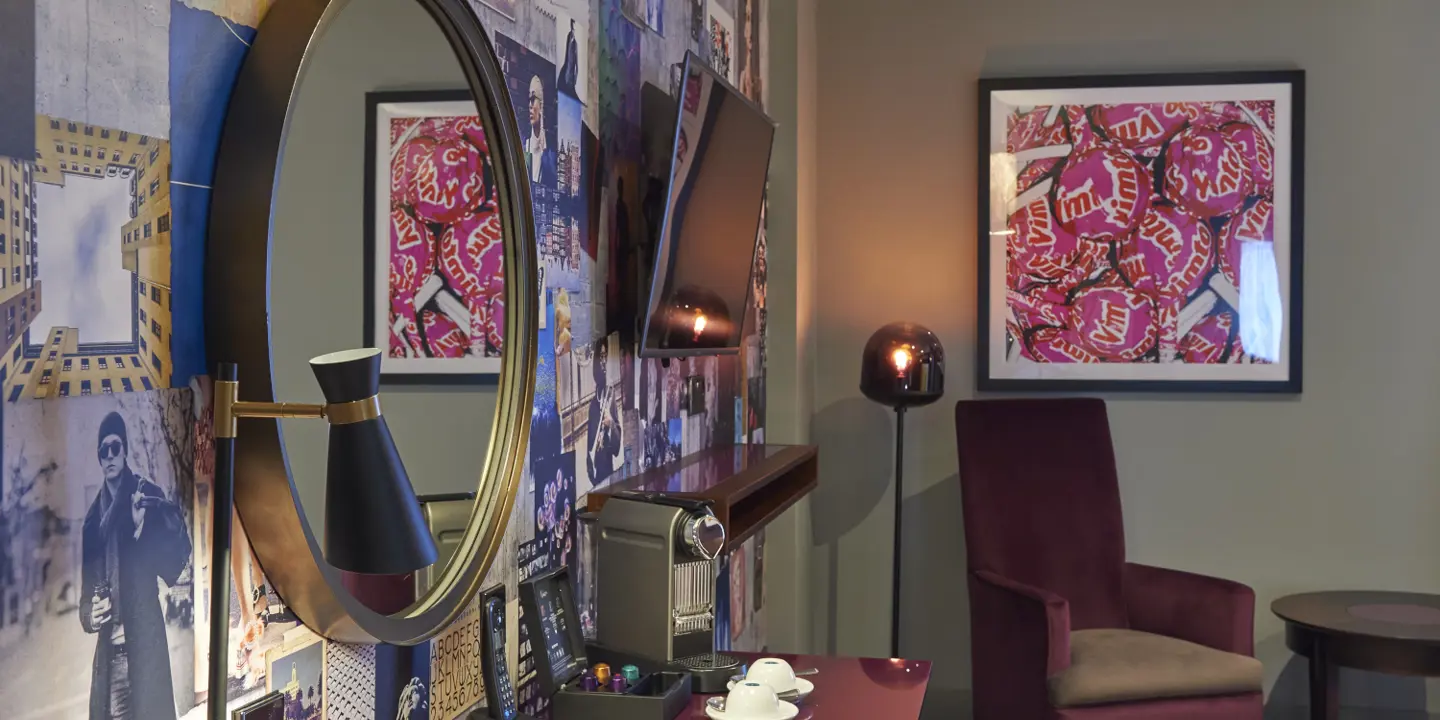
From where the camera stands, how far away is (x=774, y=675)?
1963 millimetres

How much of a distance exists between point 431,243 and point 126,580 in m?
0.59

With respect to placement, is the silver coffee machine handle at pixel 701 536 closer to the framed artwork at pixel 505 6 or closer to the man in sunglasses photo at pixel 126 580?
the framed artwork at pixel 505 6

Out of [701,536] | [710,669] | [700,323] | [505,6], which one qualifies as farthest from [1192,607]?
[505,6]

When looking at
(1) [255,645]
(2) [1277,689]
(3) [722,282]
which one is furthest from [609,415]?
(2) [1277,689]

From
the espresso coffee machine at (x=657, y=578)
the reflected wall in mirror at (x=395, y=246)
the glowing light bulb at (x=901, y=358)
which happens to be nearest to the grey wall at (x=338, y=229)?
the reflected wall in mirror at (x=395, y=246)

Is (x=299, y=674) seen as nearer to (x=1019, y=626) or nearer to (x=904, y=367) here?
(x=1019, y=626)

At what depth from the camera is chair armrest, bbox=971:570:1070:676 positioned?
3.18 m

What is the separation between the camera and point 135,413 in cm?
99

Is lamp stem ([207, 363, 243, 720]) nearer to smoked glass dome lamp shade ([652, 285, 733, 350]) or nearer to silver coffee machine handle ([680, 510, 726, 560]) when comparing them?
silver coffee machine handle ([680, 510, 726, 560])

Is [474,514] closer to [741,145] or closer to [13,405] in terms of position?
[13,405]

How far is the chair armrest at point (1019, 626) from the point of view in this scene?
3.18 metres

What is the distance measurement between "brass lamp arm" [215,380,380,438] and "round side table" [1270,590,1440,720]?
3.05 meters

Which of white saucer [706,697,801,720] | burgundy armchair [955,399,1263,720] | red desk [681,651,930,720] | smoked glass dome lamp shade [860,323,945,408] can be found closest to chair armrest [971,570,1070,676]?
burgundy armchair [955,399,1263,720]

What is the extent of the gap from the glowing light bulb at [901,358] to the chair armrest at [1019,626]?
0.62 metres
